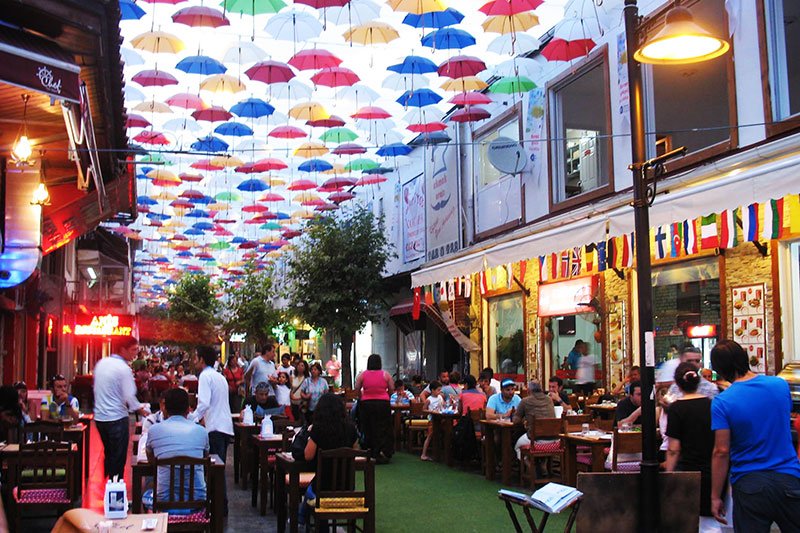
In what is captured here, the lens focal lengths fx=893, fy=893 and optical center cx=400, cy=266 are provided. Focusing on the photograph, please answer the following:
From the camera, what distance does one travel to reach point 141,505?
313 inches

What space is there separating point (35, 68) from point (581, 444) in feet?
24.9

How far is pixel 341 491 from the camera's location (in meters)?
8.03

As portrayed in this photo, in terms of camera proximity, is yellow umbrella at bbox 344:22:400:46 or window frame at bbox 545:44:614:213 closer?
yellow umbrella at bbox 344:22:400:46

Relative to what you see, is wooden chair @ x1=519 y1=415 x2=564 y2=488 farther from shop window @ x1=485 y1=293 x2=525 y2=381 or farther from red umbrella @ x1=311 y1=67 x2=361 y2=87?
shop window @ x1=485 y1=293 x2=525 y2=381

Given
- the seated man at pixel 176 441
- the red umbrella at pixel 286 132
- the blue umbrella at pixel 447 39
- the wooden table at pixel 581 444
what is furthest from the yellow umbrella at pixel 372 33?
the seated man at pixel 176 441

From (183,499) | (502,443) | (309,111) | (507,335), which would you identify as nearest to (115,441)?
(183,499)

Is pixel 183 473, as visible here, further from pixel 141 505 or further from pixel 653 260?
pixel 653 260

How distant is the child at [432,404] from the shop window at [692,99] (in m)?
5.76

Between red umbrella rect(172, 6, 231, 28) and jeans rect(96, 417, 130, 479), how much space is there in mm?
6127

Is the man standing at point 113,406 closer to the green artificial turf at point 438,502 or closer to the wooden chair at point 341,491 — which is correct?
the green artificial turf at point 438,502

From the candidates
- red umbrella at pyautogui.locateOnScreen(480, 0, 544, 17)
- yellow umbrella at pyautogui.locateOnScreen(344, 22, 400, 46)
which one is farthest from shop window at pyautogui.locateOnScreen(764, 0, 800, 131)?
yellow umbrella at pyautogui.locateOnScreen(344, 22, 400, 46)

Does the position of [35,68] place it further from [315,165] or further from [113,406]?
[315,165]

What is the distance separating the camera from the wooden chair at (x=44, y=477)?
29.7 feet

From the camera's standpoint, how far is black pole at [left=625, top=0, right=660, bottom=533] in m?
6.50
